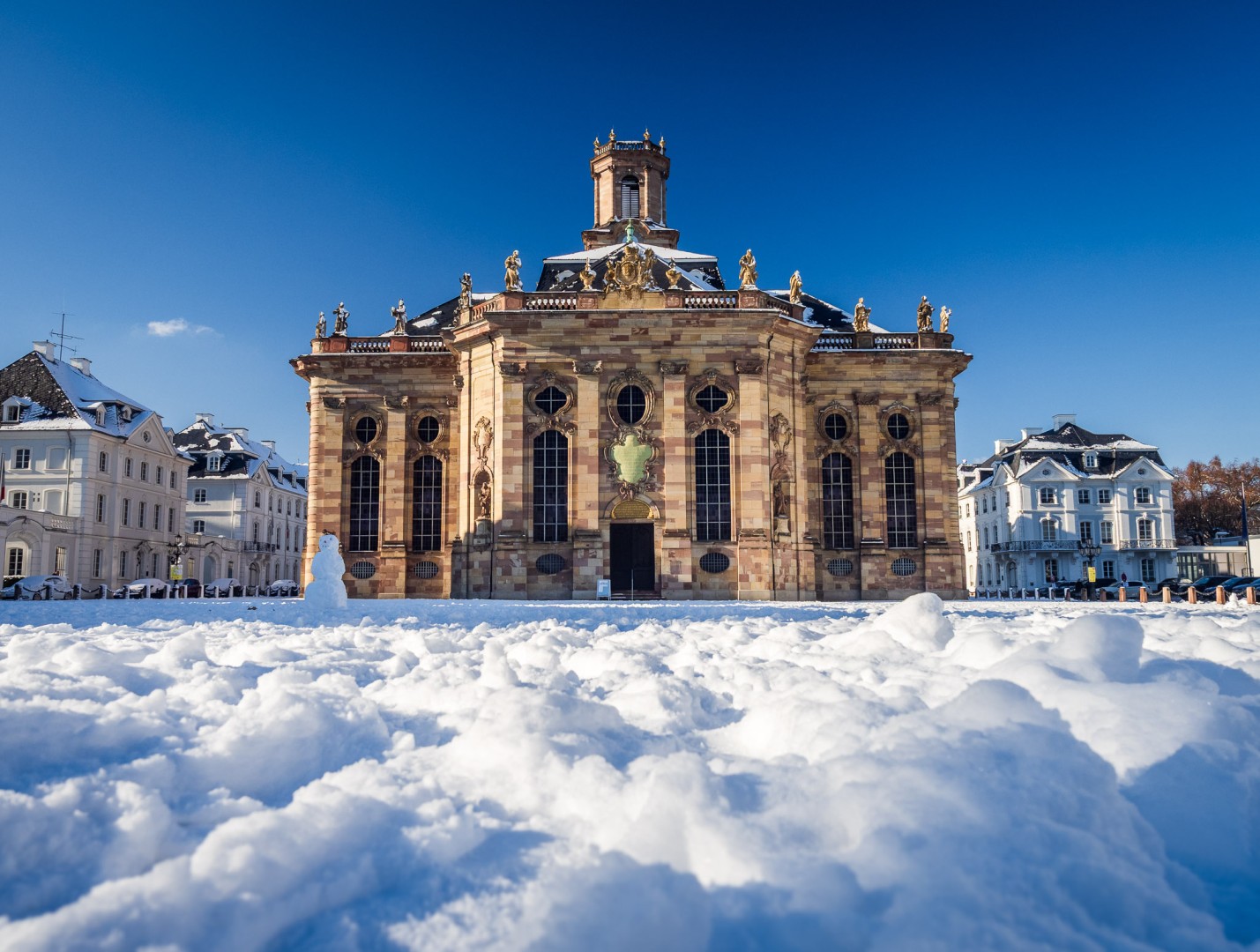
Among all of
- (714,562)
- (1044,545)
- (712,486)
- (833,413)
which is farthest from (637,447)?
(1044,545)

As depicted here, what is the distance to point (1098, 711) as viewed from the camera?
4789 mm

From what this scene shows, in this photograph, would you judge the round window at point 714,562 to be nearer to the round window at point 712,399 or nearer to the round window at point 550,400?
the round window at point 712,399

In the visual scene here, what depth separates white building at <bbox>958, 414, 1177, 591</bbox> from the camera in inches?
2776

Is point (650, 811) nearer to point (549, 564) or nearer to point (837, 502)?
point (549, 564)

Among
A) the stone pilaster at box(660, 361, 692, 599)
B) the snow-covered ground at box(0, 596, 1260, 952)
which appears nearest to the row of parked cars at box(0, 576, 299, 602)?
the stone pilaster at box(660, 361, 692, 599)

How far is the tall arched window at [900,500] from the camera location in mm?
37000

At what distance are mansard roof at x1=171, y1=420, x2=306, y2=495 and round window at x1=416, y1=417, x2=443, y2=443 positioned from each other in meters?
40.8

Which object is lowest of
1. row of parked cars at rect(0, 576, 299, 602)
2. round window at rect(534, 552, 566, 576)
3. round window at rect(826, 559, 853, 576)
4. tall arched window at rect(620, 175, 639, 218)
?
row of parked cars at rect(0, 576, 299, 602)

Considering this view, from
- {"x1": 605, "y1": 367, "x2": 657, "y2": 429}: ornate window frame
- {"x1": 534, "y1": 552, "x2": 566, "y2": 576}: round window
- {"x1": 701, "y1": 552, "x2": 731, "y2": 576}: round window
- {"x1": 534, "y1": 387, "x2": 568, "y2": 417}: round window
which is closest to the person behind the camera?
{"x1": 701, "y1": 552, "x2": 731, "y2": 576}: round window

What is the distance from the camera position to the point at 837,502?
3725cm

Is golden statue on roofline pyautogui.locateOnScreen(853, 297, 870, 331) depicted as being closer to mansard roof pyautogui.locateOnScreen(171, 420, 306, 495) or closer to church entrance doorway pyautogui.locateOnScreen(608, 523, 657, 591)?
church entrance doorway pyautogui.locateOnScreen(608, 523, 657, 591)

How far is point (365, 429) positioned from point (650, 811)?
1402 inches

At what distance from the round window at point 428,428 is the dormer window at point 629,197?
18.7 m

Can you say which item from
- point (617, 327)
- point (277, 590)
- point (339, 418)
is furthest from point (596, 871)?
point (277, 590)
